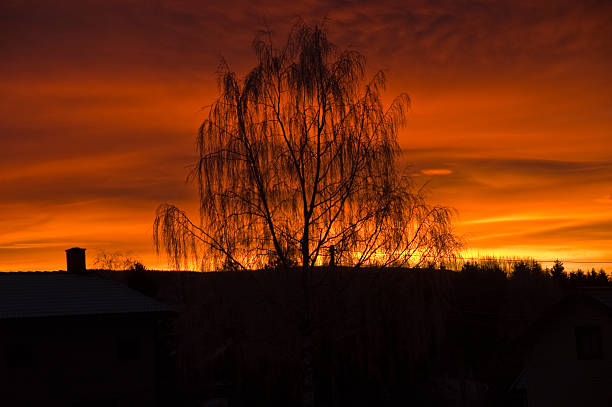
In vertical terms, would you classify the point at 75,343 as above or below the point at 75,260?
below

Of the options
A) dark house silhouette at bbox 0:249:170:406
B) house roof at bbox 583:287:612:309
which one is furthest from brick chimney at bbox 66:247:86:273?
house roof at bbox 583:287:612:309

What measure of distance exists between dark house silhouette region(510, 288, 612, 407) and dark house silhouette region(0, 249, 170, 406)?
57.1ft

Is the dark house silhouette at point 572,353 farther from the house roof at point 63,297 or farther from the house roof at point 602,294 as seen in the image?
the house roof at point 63,297

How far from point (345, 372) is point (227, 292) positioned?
860 inches

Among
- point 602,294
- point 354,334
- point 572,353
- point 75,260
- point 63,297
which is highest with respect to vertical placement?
point 75,260

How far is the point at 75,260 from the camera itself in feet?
107

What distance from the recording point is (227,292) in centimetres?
1714

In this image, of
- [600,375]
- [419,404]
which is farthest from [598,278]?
[600,375]

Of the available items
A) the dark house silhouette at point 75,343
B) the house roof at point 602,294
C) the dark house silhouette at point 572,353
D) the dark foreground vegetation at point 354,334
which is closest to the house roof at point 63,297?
the dark house silhouette at point 75,343

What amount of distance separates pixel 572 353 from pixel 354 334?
1344 cm

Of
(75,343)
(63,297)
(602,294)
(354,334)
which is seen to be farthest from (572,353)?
(63,297)

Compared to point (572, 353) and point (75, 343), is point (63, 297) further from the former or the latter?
point (572, 353)

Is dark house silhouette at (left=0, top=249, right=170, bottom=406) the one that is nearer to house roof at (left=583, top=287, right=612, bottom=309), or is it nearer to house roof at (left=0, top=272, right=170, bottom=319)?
house roof at (left=0, top=272, right=170, bottom=319)

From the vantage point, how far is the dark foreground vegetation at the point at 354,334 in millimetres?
17078
